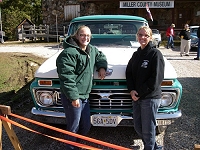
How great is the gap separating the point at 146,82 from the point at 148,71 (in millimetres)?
134

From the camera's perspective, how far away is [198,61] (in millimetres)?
11352

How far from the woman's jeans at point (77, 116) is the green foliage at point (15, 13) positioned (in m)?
28.5

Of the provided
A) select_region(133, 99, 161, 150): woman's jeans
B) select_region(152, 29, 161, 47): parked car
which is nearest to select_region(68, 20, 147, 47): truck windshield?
select_region(152, 29, 161, 47): parked car

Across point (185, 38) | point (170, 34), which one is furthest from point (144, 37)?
point (170, 34)

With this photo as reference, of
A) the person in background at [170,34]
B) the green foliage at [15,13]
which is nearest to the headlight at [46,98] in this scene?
the person in background at [170,34]

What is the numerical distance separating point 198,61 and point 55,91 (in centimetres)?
948

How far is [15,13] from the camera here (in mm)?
32281

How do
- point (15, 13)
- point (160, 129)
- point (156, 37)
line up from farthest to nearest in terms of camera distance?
point (15, 13)
point (156, 37)
point (160, 129)

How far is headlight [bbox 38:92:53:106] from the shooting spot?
11.5 ft

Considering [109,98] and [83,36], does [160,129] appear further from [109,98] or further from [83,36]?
[83,36]

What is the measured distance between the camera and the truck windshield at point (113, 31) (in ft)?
15.9

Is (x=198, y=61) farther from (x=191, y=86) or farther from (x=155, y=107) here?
(x=155, y=107)

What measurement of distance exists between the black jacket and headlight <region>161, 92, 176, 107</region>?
0.48 metres

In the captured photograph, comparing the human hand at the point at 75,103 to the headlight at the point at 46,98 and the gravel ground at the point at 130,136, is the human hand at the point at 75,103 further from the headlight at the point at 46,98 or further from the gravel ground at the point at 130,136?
the gravel ground at the point at 130,136
